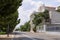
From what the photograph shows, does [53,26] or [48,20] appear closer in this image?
[53,26]

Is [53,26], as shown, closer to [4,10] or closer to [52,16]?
[52,16]

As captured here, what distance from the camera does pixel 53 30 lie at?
70.0m

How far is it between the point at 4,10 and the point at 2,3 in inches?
139

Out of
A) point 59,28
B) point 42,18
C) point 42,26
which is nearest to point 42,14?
point 42,18

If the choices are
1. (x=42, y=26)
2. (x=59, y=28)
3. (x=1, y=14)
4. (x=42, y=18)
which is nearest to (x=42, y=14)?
(x=42, y=18)

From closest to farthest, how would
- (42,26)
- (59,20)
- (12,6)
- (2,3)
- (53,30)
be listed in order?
(2,3), (12,6), (53,30), (42,26), (59,20)

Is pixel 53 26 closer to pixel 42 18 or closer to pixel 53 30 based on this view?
pixel 53 30

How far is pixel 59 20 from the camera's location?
85062 mm

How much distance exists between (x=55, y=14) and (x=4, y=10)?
61514 mm

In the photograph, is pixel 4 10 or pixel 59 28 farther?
pixel 59 28

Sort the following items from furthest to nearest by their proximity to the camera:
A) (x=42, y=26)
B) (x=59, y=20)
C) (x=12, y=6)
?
(x=59, y=20)
(x=42, y=26)
(x=12, y=6)

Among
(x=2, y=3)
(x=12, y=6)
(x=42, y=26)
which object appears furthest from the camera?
(x=42, y=26)

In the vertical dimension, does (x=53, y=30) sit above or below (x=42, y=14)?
below

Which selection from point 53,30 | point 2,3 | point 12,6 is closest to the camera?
point 2,3
